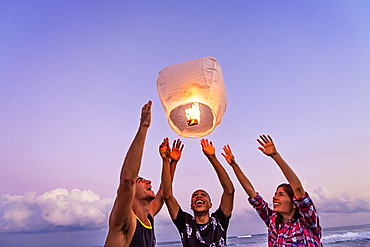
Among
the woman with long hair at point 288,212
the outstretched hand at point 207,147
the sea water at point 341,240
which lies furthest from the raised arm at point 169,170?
the sea water at point 341,240

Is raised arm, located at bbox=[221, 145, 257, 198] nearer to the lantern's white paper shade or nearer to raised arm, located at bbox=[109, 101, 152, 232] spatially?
the lantern's white paper shade

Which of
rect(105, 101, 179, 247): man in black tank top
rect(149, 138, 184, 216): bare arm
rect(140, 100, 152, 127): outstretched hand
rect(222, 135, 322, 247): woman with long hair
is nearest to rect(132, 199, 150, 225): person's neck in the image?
rect(105, 101, 179, 247): man in black tank top

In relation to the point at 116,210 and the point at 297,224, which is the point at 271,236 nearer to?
the point at 297,224

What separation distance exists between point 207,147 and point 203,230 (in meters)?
0.99

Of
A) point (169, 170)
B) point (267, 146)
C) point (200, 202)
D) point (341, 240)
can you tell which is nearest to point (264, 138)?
point (267, 146)

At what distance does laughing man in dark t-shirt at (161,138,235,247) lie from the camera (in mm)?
3402

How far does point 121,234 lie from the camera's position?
2.38m

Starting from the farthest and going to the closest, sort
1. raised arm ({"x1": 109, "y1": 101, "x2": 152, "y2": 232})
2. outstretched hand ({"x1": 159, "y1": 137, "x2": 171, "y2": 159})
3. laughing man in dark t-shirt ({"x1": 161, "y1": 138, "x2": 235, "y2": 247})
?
outstretched hand ({"x1": 159, "y1": 137, "x2": 171, "y2": 159})
laughing man in dark t-shirt ({"x1": 161, "y1": 138, "x2": 235, "y2": 247})
raised arm ({"x1": 109, "y1": 101, "x2": 152, "y2": 232})

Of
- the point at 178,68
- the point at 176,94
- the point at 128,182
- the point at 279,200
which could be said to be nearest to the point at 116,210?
the point at 128,182

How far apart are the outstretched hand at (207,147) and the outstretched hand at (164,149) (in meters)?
0.43

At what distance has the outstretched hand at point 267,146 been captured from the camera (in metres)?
3.19

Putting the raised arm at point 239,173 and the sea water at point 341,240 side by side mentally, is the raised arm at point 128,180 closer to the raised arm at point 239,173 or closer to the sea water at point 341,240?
the raised arm at point 239,173

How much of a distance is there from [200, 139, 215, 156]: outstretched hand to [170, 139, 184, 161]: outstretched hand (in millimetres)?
301

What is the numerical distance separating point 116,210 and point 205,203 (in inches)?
61.7
